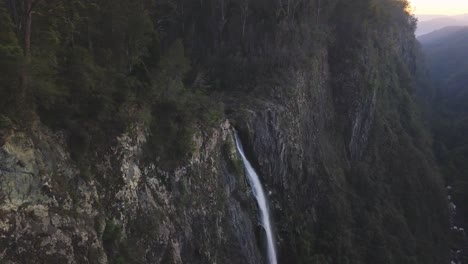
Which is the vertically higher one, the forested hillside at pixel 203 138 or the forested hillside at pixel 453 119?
the forested hillside at pixel 203 138

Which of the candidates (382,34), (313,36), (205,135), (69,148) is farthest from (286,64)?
(382,34)

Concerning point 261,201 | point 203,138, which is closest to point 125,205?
point 203,138

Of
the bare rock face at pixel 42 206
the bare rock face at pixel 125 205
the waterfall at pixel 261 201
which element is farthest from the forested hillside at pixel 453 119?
the bare rock face at pixel 42 206

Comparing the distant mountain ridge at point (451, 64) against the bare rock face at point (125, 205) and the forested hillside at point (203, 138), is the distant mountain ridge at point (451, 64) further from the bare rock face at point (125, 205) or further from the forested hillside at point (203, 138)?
the bare rock face at point (125, 205)

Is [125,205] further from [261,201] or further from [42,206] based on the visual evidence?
[261,201]

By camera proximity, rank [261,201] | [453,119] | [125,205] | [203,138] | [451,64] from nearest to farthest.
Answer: [125,205]
[203,138]
[261,201]
[453,119]
[451,64]

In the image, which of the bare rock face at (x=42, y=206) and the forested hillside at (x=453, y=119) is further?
the forested hillside at (x=453, y=119)
